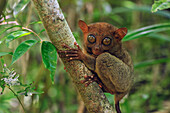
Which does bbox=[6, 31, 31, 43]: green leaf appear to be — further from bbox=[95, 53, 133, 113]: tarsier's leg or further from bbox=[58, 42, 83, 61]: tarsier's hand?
→ bbox=[95, 53, 133, 113]: tarsier's leg

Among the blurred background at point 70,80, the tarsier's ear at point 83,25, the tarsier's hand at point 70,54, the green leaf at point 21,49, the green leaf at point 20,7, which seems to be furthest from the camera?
the blurred background at point 70,80

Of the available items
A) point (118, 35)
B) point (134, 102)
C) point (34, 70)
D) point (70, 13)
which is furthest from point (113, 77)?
point (34, 70)

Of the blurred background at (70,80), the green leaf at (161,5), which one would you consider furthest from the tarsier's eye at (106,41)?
Result: the blurred background at (70,80)

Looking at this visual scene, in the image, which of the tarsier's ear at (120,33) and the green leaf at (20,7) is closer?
the green leaf at (20,7)

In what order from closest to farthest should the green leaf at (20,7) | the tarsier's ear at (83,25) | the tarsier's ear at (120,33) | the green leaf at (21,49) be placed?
the green leaf at (21,49) → the green leaf at (20,7) → the tarsier's ear at (120,33) → the tarsier's ear at (83,25)

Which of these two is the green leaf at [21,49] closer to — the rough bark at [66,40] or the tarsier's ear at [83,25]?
the rough bark at [66,40]

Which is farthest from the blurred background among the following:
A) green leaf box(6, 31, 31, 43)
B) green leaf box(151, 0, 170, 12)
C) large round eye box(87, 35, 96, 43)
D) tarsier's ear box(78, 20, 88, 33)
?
green leaf box(6, 31, 31, 43)

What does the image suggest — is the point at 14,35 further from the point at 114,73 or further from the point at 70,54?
the point at 114,73
